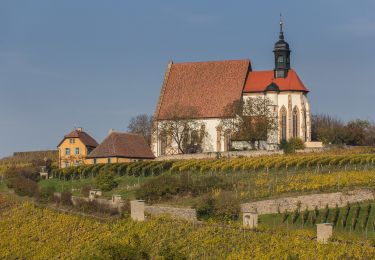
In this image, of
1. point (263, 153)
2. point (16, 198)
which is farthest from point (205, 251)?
point (263, 153)

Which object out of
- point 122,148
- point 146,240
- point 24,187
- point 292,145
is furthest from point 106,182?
point 146,240

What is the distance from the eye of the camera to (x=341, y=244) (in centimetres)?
3978

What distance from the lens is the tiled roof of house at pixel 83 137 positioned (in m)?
87.0

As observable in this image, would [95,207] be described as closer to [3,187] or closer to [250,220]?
[250,220]

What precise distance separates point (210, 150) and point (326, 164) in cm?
2098

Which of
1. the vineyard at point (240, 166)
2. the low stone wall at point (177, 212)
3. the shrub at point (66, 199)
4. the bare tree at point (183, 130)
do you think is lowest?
the low stone wall at point (177, 212)

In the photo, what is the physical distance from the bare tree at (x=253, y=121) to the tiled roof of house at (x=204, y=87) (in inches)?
111

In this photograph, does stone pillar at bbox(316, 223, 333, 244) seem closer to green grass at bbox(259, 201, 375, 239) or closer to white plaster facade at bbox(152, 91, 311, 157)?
green grass at bbox(259, 201, 375, 239)

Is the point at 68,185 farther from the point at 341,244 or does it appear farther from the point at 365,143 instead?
the point at 341,244

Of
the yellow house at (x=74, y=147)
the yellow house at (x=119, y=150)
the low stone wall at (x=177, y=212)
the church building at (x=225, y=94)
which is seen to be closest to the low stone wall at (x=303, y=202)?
the low stone wall at (x=177, y=212)

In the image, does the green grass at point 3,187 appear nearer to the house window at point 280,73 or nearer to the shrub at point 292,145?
the shrub at point 292,145

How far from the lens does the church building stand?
8478cm

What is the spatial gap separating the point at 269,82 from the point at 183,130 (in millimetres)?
8235

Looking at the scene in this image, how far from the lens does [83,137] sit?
8762 cm
